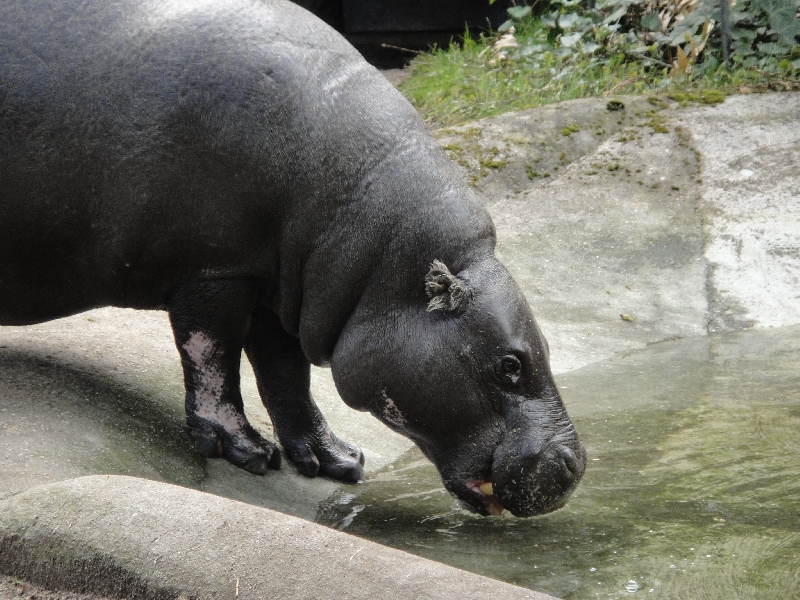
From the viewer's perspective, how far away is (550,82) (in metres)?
9.61

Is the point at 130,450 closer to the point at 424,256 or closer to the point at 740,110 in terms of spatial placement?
the point at 424,256

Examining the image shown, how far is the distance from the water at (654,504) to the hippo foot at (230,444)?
34 cm

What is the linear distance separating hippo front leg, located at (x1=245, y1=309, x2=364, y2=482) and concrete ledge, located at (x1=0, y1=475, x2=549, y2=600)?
1606mm

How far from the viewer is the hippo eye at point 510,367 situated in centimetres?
367

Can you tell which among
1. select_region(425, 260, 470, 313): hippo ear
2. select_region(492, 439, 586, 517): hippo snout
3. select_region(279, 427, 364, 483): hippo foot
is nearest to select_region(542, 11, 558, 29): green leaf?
select_region(279, 427, 364, 483): hippo foot

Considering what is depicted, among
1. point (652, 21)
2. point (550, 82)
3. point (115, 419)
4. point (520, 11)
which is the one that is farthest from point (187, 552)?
point (520, 11)

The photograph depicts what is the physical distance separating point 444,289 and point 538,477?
2.41ft

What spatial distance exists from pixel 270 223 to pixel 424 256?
595 millimetres

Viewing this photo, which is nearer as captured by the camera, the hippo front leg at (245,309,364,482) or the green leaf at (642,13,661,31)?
the hippo front leg at (245,309,364,482)

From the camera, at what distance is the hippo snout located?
11.9ft

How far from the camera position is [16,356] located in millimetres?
4492

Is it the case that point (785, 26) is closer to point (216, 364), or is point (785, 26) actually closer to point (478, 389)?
point (478, 389)

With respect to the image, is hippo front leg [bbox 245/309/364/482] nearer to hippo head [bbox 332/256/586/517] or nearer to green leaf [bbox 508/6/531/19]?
hippo head [bbox 332/256/586/517]

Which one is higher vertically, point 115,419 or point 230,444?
point 115,419
